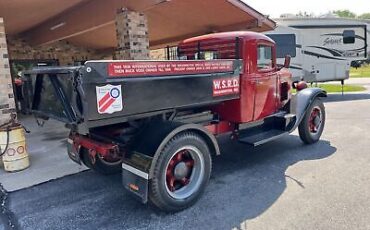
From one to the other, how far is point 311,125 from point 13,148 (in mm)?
5682

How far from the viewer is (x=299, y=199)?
3.89 m

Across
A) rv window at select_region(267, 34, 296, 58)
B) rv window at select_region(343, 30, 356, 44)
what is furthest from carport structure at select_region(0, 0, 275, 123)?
rv window at select_region(343, 30, 356, 44)

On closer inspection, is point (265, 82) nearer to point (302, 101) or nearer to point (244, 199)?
point (302, 101)

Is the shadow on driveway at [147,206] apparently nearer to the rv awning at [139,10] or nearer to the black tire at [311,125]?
the black tire at [311,125]

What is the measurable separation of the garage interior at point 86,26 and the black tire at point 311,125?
304cm

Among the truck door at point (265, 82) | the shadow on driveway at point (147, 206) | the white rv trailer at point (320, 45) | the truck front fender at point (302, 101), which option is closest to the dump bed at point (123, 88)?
the truck door at point (265, 82)

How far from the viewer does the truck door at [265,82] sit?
5.14m

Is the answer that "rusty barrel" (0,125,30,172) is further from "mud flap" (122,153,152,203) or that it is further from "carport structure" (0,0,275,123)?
"mud flap" (122,153,152,203)

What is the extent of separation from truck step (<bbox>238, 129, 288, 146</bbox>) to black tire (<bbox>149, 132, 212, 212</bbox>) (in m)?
1.21

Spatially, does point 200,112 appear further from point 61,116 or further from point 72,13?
point 72,13

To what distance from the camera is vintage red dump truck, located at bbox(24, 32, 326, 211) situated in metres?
3.17

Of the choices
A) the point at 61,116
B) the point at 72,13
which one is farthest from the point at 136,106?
the point at 72,13

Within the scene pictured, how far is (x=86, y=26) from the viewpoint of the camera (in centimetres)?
816

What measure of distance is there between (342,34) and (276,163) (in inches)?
438
